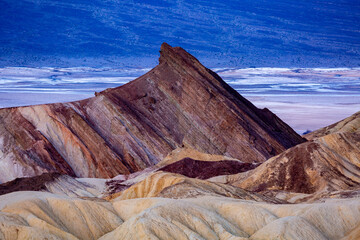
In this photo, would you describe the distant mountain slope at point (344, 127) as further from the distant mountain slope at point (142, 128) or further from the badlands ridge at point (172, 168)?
the distant mountain slope at point (142, 128)

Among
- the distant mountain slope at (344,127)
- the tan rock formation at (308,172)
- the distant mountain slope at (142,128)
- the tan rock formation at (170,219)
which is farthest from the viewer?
the distant mountain slope at (344,127)

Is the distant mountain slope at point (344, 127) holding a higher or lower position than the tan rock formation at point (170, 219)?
higher

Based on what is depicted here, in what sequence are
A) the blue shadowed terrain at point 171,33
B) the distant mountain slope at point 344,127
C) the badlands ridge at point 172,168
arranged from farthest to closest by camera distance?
1. the blue shadowed terrain at point 171,33
2. the distant mountain slope at point 344,127
3. the badlands ridge at point 172,168

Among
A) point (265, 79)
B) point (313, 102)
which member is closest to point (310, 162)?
point (313, 102)

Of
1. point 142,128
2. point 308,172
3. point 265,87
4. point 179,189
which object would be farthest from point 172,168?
point 265,87

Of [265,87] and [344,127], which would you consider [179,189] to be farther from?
[265,87]

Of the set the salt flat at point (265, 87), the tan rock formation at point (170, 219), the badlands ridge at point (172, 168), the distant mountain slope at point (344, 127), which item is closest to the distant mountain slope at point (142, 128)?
the badlands ridge at point (172, 168)

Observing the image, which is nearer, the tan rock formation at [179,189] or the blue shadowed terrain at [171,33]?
the tan rock formation at [179,189]
